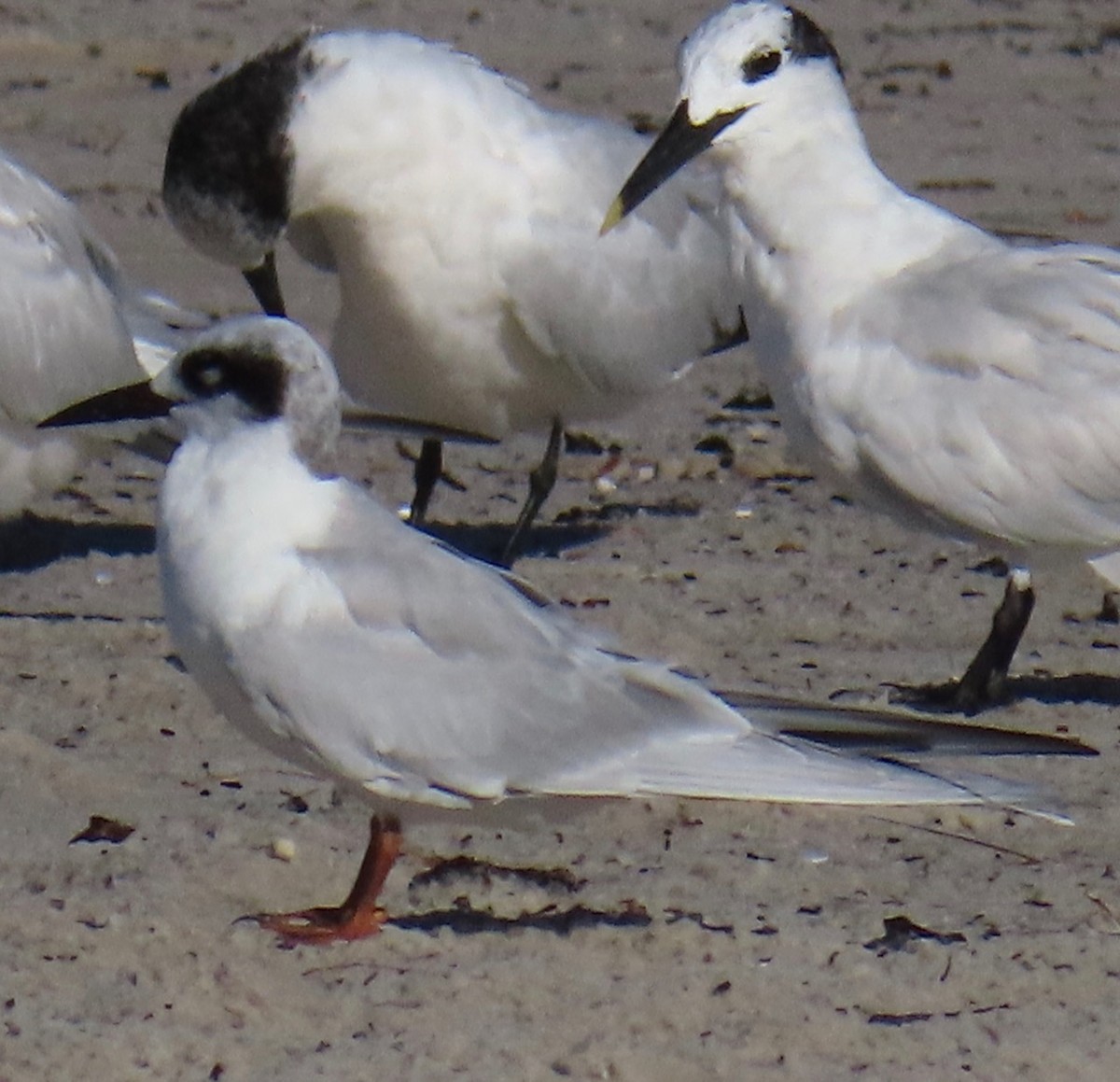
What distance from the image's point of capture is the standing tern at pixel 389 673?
3.67 metres

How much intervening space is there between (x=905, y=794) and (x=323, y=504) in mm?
877

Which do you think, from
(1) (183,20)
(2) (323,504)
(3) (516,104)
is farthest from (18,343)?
(1) (183,20)

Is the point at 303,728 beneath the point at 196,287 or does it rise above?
above

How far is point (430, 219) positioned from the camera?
241 inches

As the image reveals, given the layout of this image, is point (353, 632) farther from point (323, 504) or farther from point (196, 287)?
point (196, 287)

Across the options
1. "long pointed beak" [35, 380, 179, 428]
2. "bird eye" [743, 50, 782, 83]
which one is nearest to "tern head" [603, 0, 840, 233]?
"bird eye" [743, 50, 782, 83]

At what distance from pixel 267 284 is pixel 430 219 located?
1.55 ft

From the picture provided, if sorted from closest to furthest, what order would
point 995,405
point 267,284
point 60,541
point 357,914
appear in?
point 357,914 → point 995,405 → point 60,541 → point 267,284

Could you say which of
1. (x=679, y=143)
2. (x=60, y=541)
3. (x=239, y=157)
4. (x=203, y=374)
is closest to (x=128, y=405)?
(x=203, y=374)

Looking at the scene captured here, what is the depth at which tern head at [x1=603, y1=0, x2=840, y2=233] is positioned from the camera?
17.0 feet

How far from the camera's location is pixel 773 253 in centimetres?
527

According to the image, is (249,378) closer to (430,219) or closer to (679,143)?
(679,143)

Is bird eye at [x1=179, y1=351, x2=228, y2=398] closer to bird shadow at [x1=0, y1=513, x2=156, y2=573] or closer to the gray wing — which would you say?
the gray wing

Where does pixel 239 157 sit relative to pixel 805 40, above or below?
below
